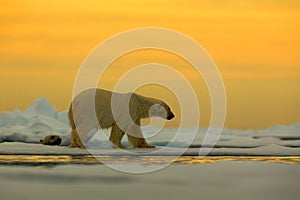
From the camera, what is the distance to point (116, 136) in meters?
4.99

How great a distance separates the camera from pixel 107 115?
5.00 meters

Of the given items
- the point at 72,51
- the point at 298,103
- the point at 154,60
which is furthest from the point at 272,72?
the point at 72,51

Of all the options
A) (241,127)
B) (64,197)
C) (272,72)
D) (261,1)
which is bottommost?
(64,197)

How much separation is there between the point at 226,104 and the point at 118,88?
0.59m

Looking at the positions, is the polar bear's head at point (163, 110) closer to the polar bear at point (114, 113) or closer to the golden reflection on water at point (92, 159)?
the polar bear at point (114, 113)

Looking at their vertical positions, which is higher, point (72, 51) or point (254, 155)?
point (72, 51)

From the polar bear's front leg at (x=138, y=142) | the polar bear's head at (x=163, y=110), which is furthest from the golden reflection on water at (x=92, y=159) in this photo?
the polar bear's head at (x=163, y=110)

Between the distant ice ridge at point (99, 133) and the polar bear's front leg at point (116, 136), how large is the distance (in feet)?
0.08

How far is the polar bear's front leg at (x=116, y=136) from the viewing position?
16.3 feet

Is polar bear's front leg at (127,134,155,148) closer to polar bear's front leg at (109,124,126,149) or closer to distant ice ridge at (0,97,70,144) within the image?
polar bear's front leg at (109,124,126,149)

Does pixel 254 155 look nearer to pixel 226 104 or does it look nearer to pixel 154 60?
pixel 226 104

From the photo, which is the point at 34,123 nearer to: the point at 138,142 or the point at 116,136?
the point at 116,136

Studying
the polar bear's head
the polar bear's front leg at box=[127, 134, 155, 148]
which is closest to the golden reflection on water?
the polar bear's front leg at box=[127, 134, 155, 148]

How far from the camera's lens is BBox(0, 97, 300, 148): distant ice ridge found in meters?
4.91
